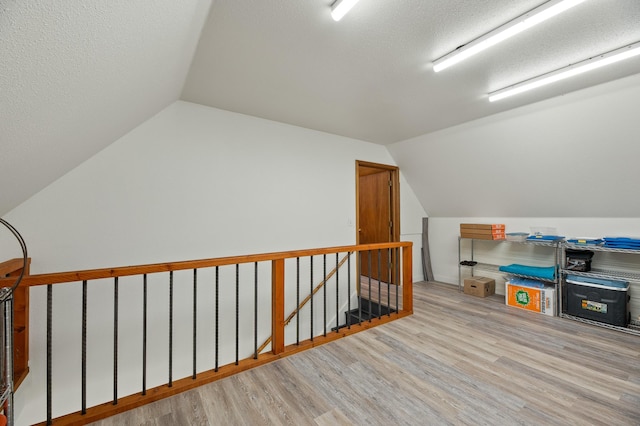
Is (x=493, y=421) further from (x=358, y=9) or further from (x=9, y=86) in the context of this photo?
(x=9, y=86)

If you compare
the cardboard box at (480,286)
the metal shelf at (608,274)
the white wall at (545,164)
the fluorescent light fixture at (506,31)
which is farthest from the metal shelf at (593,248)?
the fluorescent light fixture at (506,31)

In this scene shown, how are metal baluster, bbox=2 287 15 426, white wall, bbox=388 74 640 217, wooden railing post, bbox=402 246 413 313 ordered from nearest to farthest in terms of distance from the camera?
metal baluster, bbox=2 287 15 426 < white wall, bbox=388 74 640 217 < wooden railing post, bbox=402 246 413 313

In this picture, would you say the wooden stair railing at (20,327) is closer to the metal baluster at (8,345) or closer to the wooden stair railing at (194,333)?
the wooden stair railing at (194,333)

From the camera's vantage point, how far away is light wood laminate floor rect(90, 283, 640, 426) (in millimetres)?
1668

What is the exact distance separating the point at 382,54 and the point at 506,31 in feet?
2.56

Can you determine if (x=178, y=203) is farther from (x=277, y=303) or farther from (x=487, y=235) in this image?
(x=487, y=235)

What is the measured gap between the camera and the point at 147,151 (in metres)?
2.66

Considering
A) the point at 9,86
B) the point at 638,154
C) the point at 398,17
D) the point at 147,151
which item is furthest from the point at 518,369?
the point at 147,151

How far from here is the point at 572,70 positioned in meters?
2.20

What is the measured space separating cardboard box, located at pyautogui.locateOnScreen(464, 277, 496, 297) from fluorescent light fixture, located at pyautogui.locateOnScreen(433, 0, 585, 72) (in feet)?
10.8

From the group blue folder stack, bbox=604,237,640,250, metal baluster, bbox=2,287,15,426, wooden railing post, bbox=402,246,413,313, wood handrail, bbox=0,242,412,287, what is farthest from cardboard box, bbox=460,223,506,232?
metal baluster, bbox=2,287,15,426

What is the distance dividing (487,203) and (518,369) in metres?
2.70

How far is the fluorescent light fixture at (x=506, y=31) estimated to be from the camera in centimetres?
151

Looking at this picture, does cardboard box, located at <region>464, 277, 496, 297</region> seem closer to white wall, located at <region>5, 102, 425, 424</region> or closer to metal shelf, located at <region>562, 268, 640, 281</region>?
metal shelf, located at <region>562, 268, 640, 281</region>
